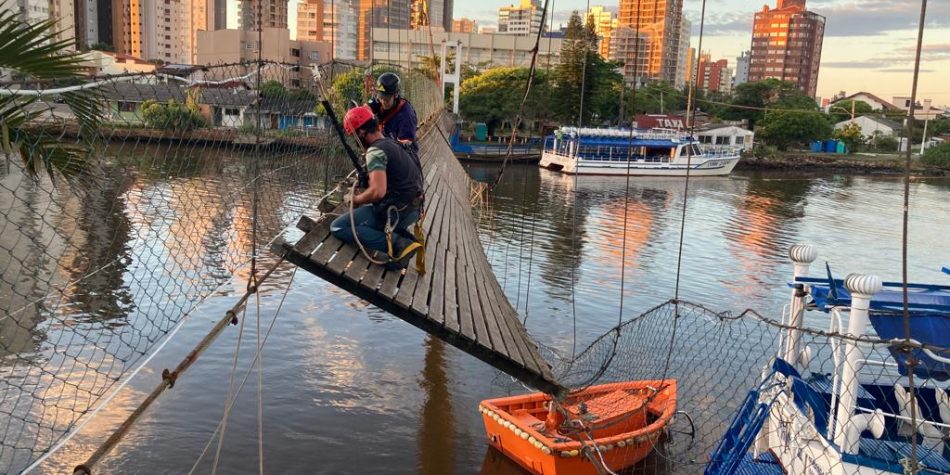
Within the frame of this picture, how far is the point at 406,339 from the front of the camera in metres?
12.0

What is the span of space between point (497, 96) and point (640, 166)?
12705mm

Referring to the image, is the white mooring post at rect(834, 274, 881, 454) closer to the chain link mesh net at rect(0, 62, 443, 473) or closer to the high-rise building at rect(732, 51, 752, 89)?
the chain link mesh net at rect(0, 62, 443, 473)

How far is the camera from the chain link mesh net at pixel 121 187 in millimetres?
4359

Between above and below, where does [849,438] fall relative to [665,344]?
above

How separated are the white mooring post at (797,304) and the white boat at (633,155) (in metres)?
36.4

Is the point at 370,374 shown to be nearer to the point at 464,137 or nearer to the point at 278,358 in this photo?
the point at 278,358

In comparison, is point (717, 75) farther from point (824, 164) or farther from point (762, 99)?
point (824, 164)

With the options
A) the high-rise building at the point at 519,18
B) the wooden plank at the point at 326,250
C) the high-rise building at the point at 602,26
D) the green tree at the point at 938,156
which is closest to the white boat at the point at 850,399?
the wooden plank at the point at 326,250

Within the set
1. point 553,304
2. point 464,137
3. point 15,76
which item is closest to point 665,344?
point 553,304

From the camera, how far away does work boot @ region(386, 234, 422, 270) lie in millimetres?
4957

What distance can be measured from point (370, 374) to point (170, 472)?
3405mm

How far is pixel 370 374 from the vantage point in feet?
34.5

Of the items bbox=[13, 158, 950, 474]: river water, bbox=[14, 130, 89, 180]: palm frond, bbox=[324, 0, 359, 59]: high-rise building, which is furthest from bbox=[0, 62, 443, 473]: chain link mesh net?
bbox=[324, 0, 359, 59]: high-rise building

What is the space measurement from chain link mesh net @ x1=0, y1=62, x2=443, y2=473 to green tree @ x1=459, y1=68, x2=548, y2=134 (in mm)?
36082
